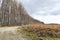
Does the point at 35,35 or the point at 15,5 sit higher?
the point at 15,5

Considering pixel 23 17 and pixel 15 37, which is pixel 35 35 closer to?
pixel 15 37

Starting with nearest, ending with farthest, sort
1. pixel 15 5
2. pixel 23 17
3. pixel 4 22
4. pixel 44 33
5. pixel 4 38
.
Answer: pixel 4 38, pixel 44 33, pixel 4 22, pixel 15 5, pixel 23 17

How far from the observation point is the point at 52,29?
14.1 metres

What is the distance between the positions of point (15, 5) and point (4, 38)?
18.0 meters

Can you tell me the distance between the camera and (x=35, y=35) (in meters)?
12.9

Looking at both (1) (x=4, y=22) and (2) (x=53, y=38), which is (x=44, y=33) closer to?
(2) (x=53, y=38)

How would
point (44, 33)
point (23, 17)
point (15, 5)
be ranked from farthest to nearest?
1. point (23, 17)
2. point (15, 5)
3. point (44, 33)

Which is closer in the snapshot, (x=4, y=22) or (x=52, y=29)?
(x=52, y=29)

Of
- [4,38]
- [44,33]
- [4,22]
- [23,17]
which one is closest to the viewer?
[4,38]

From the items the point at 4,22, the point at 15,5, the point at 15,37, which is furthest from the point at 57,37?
the point at 15,5

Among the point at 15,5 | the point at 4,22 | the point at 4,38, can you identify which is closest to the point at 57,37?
the point at 4,38

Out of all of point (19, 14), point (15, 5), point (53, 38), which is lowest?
point (53, 38)

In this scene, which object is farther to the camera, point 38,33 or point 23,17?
point 23,17

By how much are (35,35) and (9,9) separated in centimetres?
1586
